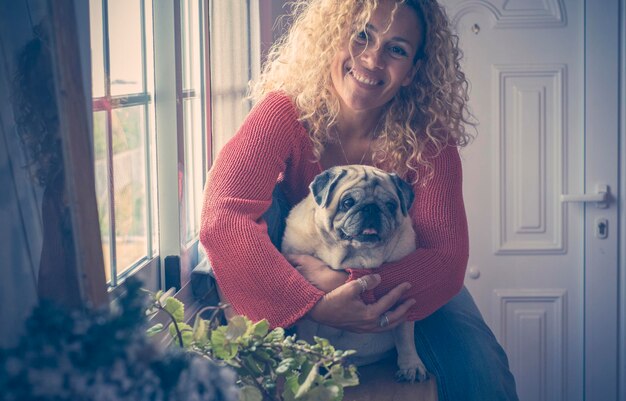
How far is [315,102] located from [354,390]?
616 millimetres

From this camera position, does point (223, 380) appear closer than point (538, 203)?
Yes

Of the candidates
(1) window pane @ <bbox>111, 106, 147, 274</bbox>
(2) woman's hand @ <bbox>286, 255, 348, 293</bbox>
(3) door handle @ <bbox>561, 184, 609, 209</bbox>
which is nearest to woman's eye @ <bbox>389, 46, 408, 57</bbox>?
(2) woman's hand @ <bbox>286, 255, 348, 293</bbox>

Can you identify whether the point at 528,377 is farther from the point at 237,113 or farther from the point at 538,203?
the point at 237,113

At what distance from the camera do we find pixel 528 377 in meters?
3.12

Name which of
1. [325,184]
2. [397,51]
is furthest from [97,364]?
[397,51]

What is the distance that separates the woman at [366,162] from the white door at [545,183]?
1316 millimetres

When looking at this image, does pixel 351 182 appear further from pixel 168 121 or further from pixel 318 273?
pixel 168 121

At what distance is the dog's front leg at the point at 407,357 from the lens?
1561mm

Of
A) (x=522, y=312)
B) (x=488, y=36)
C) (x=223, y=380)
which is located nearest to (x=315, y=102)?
(x=223, y=380)

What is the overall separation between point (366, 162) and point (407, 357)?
1.43 feet

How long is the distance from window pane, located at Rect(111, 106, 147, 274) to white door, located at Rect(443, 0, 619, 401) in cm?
166

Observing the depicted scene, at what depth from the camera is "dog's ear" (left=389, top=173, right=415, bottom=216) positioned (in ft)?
5.07

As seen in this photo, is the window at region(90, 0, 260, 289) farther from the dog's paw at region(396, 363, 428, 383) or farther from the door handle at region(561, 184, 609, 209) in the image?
the door handle at region(561, 184, 609, 209)

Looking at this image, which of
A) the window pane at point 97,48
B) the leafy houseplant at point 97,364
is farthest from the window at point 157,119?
the leafy houseplant at point 97,364
